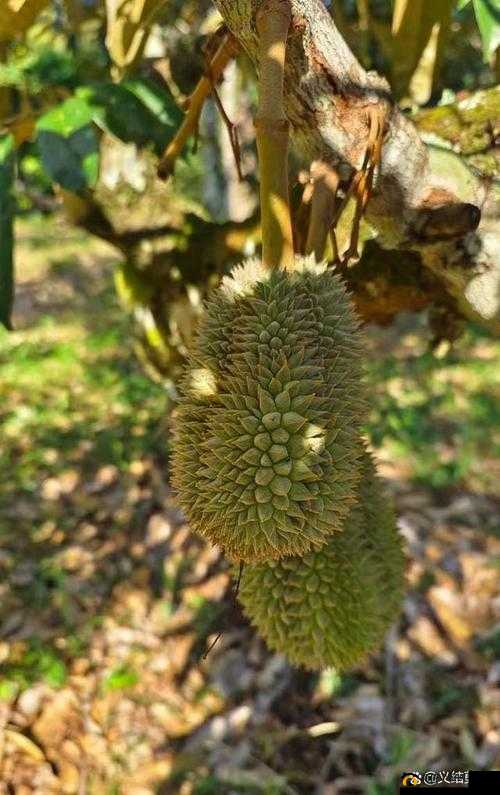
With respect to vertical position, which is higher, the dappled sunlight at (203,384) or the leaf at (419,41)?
the leaf at (419,41)

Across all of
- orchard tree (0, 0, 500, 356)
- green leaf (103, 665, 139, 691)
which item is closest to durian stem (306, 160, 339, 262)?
orchard tree (0, 0, 500, 356)

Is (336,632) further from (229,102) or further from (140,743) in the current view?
(229,102)

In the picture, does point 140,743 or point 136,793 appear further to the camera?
point 140,743

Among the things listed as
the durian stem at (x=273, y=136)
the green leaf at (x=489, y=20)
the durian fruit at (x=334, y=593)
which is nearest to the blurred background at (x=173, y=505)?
the green leaf at (x=489, y=20)

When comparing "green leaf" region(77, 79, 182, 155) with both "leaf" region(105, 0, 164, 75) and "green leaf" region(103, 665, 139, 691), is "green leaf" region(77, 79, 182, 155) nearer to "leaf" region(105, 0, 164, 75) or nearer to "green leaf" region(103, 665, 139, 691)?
"leaf" region(105, 0, 164, 75)

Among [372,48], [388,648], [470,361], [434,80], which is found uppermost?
[372,48]

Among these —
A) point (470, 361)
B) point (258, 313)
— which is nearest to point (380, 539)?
point (258, 313)

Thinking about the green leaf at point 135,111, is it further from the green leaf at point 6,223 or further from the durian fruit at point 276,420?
the durian fruit at point 276,420

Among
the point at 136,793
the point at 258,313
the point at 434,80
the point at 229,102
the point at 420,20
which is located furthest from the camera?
the point at 229,102
